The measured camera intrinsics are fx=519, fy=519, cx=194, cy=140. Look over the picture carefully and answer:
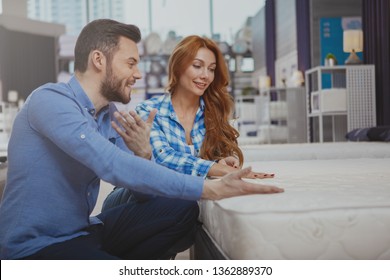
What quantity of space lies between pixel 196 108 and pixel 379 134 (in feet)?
5.52

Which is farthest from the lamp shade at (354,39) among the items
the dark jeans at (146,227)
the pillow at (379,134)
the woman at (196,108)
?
the dark jeans at (146,227)

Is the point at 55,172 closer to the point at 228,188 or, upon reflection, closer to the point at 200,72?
the point at 228,188

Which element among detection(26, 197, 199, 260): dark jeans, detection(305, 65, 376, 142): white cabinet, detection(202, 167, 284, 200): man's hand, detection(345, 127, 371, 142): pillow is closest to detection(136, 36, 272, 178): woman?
detection(26, 197, 199, 260): dark jeans

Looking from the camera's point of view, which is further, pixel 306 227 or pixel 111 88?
pixel 111 88

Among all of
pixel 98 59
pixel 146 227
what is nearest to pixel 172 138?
pixel 146 227

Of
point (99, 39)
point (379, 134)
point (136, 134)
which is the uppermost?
point (99, 39)

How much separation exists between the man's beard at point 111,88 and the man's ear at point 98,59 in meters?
0.02

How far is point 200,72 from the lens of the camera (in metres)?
1.86

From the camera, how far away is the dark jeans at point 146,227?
129 cm

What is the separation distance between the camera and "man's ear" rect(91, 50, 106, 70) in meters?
1.15

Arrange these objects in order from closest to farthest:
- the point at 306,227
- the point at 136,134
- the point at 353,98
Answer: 1. the point at 306,227
2. the point at 136,134
3. the point at 353,98

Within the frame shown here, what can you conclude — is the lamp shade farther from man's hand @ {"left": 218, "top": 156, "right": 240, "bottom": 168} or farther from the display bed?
the display bed
